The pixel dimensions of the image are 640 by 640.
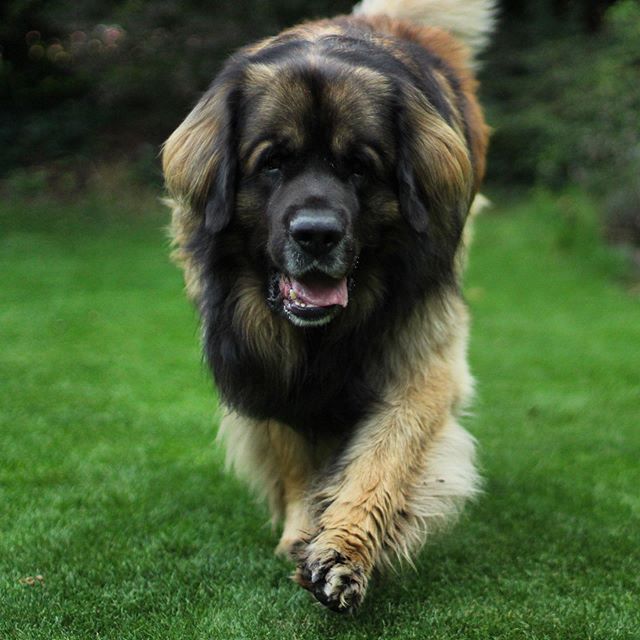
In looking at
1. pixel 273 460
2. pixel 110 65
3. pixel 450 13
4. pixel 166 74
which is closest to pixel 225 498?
pixel 273 460

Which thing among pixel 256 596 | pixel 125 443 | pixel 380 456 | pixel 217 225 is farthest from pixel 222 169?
pixel 125 443

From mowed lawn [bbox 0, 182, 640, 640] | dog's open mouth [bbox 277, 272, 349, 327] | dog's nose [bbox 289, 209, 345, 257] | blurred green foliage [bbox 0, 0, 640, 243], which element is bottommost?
blurred green foliage [bbox 0, 0, 640, 243]

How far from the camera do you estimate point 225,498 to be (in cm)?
414

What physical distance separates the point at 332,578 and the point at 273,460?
1.09 meters

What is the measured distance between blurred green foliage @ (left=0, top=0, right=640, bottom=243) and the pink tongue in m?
11.1

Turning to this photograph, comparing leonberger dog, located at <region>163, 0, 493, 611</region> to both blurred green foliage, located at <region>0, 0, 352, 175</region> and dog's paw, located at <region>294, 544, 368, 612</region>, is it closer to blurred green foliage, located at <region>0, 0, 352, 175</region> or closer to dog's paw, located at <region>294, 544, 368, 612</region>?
dog's paw, located at <region>294, 544, 368, 612</region>

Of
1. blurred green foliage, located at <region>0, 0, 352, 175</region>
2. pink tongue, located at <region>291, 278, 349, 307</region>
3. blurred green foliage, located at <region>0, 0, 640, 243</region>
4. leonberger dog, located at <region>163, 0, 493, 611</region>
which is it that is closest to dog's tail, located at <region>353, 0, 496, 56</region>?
leonberger dog, located at <region>163, 0, 493, 611</region>

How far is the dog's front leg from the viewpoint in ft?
9.08

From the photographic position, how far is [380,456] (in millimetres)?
3180

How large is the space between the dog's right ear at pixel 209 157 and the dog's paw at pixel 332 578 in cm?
117

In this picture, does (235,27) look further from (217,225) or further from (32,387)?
(217,225)

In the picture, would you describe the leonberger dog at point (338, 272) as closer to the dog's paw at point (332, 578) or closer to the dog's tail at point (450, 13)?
the dog's paw at point (332, 578)

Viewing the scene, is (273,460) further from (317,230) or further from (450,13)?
(450,13)

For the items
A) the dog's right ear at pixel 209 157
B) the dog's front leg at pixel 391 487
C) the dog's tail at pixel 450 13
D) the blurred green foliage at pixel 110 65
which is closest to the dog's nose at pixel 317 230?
the dog's right ear at pixel 209 157
